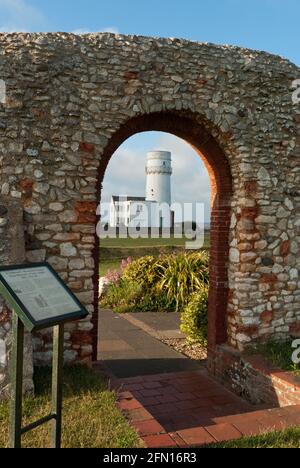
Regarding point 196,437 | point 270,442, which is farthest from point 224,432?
point 270,442

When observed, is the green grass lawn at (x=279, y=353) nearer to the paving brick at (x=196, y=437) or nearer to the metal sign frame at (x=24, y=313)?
the paving brick at (x=196, y=437)

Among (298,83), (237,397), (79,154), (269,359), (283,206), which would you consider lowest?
(237,397)

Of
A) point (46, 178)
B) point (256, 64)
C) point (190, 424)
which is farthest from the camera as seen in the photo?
point (256, 64)

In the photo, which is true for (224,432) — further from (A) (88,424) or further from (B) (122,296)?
(B) (122,296)

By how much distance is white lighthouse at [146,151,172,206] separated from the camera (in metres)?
34.0

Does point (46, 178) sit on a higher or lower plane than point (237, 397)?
higher

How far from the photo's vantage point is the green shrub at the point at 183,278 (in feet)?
31.2

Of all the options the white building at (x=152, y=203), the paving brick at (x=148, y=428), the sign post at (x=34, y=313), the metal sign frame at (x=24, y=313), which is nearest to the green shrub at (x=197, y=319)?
the paving brick at (x=148, y=428)

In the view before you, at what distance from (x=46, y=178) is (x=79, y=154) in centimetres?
46

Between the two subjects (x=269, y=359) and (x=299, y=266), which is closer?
(x=269, y=359)

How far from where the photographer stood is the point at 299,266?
575cm

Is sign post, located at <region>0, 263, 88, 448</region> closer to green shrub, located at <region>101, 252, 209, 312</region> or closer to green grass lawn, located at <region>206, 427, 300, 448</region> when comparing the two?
green grass lawn, located at <region>206, 427, 300, 448</region>
